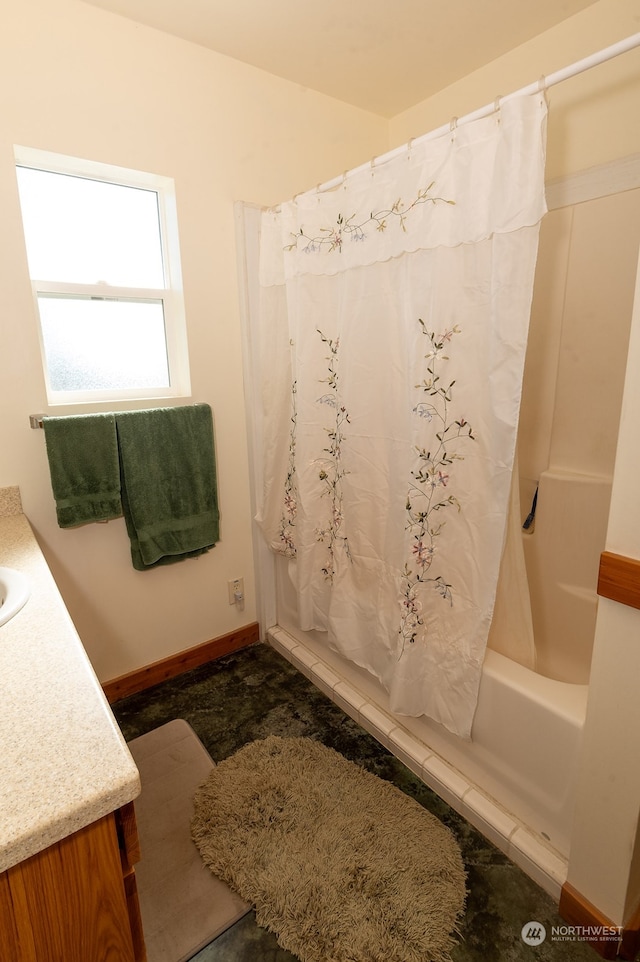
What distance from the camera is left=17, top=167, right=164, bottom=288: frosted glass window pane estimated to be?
1537 mm

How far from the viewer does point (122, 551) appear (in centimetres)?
179

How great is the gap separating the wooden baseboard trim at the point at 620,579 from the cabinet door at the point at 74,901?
Result: 3.00 feet

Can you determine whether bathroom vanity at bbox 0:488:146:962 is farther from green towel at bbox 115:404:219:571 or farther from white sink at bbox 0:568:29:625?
green towel at bbox 115:404:219:571

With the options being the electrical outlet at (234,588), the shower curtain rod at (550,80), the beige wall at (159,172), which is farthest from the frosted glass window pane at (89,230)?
the electrical outlet at (234,588)

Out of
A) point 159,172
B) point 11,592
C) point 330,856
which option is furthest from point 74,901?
point 159,172

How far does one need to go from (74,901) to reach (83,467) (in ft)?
4.08

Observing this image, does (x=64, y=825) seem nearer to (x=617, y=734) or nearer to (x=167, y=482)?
(x=617, y=734)

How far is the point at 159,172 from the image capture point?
63.2 inches

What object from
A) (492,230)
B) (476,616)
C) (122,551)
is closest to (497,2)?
(492,230)

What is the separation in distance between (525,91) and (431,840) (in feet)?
6.06

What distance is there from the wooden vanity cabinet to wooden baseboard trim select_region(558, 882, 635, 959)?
1.02 meters

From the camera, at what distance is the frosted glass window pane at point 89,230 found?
5.04ft

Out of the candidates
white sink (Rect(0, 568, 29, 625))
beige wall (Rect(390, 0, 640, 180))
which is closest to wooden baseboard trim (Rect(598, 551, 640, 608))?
white sink (Rect(0, 568, 29, 625))

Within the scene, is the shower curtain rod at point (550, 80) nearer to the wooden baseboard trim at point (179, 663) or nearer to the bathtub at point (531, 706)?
the bathtub at point (531, 706)
